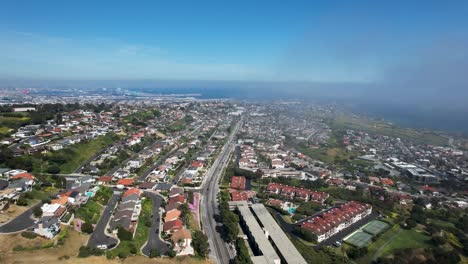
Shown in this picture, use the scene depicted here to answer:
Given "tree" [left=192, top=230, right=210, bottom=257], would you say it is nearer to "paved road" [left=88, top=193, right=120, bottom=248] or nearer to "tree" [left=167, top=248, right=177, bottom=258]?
"tree" [left=167, top=248, right=177, bottom=258]

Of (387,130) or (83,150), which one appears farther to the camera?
(387,130)

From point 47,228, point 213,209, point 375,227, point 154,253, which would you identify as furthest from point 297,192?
point 47,228

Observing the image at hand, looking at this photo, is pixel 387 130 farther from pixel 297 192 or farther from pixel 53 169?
pixel 53 169

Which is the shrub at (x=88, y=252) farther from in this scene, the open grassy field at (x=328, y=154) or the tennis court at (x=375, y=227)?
the open grassy field at (x=328, y=154)

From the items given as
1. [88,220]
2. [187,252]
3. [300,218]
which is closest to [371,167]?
[300,218]

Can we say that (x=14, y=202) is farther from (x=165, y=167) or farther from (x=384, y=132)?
(x=384, y=132)

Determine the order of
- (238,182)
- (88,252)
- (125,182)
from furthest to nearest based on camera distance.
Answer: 1. (238,182)
2. (125,182)
3. (88,252)
